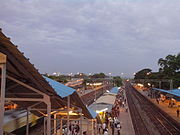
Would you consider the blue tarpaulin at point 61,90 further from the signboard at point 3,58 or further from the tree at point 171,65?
the tree at point 171,65

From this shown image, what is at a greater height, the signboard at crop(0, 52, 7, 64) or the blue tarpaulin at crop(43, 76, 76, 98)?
the signboard at crop(0, 52, 7, 64)

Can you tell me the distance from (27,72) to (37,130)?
1545cm

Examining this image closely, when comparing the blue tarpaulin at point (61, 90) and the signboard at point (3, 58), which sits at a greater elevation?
the signboard at point (3, 58)

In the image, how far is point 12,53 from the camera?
161 inches

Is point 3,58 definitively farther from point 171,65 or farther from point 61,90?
Answer: point 171,65

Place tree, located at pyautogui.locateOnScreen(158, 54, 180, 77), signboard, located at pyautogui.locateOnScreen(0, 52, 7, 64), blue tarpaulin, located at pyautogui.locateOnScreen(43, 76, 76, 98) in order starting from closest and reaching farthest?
signboard, located at pyautogui.locateOnScreen(0, 52, 7, 64), blue tarpaulin, located at pyautogui.locateOnScreen(43, 76, 76, 98), tree, located at pyautogui.locateOnScreen(158, 54, 180, 77)

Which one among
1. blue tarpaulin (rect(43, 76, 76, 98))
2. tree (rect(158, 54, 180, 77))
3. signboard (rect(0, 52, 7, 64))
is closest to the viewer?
signboard (rect(0, 52, 7, 64))

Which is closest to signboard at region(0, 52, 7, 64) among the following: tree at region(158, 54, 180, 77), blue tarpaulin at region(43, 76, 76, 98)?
blue tarpaulin at region(43, 76, 76, 98)

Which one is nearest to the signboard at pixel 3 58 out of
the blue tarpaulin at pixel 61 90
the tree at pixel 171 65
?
the blue tarpaulin at pixel 61 90

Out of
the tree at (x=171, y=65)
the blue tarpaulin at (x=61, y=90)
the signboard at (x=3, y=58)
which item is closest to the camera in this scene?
the signboard at (x=3, y=58)

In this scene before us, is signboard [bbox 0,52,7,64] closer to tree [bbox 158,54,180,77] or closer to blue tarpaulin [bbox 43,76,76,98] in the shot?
blue tarpaulin [bbox 43,76,76,98]

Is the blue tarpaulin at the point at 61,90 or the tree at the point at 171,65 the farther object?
the tree at the point at 171,65

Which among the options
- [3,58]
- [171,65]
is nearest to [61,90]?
[3,58]

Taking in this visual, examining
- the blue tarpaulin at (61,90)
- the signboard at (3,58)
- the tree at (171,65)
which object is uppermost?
the tree at (171,65)
